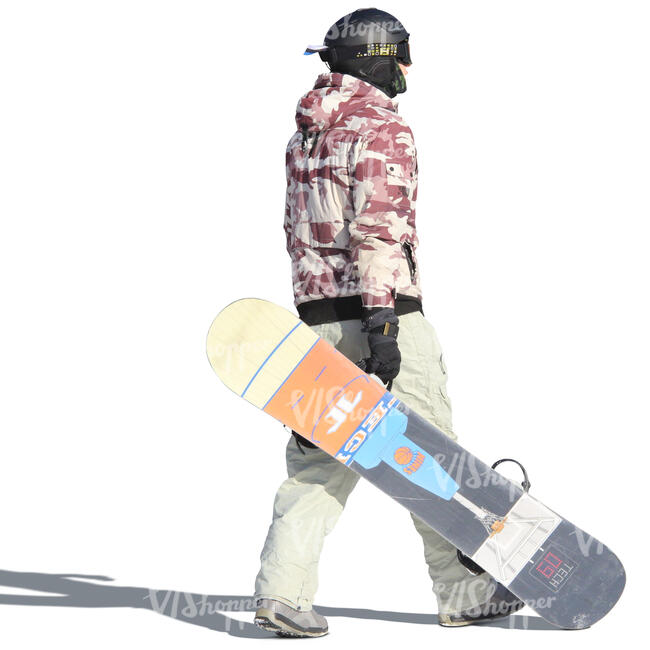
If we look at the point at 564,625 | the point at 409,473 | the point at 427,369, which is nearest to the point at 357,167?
the point at 427,369

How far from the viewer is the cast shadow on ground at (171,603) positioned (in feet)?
17.7

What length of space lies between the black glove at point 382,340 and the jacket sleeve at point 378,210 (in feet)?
0.17

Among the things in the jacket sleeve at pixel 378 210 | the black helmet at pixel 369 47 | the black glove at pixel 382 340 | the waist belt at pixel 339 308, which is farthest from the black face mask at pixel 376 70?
the black glove at pixel 382 340

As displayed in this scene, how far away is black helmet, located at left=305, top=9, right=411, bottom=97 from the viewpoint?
545 centimetres

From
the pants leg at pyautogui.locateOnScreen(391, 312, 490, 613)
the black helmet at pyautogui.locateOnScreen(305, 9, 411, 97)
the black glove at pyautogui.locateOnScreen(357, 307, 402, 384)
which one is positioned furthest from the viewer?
the black helmet at pyautogui.locateOnScreen(305, 9, 411, 97)

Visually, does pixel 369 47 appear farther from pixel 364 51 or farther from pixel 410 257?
pixel 410 257

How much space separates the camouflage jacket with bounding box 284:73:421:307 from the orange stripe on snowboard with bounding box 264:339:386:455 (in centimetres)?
28

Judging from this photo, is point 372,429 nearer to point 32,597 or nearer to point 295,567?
point 295,567

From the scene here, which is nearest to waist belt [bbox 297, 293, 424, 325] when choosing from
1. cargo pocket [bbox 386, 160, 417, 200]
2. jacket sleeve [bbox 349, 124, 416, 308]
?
jacket sleeve [bbox 349, 124, 416, 308]

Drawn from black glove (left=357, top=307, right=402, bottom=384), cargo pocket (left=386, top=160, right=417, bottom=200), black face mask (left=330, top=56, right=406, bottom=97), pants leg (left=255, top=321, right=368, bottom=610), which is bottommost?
pants leg (left=255, top=321, right=368, bottom=610)

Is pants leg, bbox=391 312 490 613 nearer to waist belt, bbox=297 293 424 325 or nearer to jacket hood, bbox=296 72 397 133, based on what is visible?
waist belt, bbox=297 293 424 325

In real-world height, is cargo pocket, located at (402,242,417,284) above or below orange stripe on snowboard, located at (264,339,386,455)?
above

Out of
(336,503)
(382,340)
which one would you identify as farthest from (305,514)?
(382,340)

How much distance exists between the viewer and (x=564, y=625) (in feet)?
17.3
